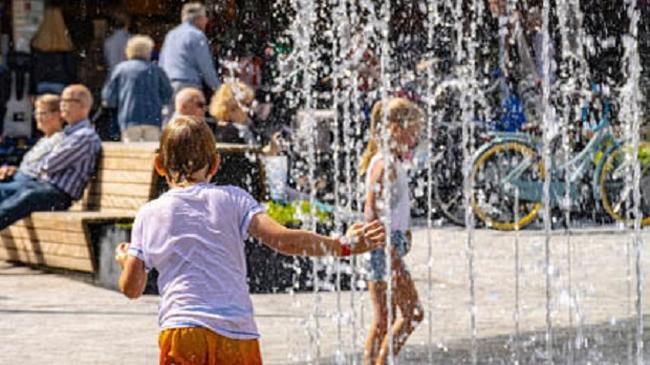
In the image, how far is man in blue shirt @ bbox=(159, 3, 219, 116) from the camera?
50.3ft

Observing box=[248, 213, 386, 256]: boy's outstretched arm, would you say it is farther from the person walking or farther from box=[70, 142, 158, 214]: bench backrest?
the person walking

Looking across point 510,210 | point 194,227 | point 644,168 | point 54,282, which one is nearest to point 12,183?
point 54,282

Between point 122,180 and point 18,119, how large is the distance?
22.7 ft

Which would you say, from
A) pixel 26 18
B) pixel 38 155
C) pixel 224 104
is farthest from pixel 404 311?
pixel 26 18

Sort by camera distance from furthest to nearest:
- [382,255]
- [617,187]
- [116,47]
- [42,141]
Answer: [116,47] → [617,187] → [42,141] → [382,255]

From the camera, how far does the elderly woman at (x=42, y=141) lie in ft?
39.5

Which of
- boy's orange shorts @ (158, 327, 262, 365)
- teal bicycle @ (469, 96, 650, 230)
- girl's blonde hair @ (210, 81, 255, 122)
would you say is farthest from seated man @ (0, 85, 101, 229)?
boy's orange shorts @ (158, 327, 262, 365)

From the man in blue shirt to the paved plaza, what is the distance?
3473mm

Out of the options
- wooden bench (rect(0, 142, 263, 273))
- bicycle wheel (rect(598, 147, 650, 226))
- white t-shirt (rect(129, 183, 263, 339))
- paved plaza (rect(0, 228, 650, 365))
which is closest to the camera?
white t-shirt (rect(129, 183, 263, 339))

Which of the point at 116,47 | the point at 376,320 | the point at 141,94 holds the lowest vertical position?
the point at 376,320

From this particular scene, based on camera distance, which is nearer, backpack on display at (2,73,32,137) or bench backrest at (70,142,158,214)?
bench backrest at (70,142,158,214)

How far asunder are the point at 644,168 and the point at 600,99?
1134 mm

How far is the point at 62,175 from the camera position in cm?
1193

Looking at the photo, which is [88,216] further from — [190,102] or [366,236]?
[366,236]
